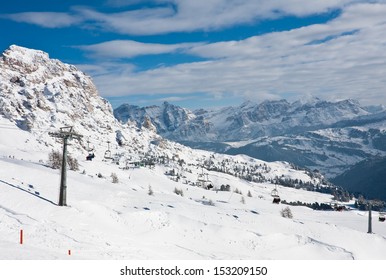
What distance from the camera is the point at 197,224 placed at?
55500 millimetres

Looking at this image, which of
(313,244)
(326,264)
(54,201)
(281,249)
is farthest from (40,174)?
(326,264)

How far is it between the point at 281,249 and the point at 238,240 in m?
6.35

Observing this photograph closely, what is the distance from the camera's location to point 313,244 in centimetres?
5800

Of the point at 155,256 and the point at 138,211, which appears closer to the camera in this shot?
the point at 155,256

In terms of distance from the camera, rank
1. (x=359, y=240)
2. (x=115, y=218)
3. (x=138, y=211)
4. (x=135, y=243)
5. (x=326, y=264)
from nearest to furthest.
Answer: (x=326, y=264), (x=135, y=243), (x=115, y=218), (x=138, y=211), (x=359, y=240)

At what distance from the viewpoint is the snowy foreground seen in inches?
1416

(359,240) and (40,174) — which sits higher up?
(40,174)

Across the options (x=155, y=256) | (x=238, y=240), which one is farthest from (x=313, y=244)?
(x=155, y=256)

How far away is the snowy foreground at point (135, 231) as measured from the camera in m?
36.0

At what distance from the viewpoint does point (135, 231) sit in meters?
49.3

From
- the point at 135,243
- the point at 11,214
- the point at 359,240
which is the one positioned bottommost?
the point at 359,240

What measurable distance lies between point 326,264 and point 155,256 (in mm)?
15495

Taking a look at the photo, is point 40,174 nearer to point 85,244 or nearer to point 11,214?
point 11,214

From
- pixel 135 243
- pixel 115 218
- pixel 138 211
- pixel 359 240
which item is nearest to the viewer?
pixel 135 243
